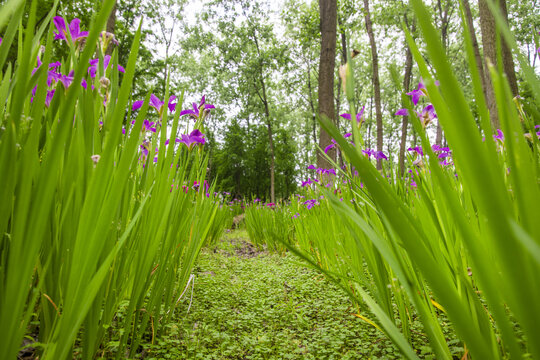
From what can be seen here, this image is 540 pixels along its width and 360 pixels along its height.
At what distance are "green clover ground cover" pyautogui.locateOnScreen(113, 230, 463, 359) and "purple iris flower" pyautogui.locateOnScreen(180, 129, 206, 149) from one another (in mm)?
734

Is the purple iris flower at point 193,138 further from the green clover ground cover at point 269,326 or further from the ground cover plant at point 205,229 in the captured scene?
the green clover ground cover at point 269,326

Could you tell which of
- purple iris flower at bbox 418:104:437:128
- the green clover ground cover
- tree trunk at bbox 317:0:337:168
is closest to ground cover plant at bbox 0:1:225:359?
the green clover ground cover

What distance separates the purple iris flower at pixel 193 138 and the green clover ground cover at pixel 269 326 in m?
0.73

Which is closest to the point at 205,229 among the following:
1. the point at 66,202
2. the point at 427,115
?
the point at 66,202

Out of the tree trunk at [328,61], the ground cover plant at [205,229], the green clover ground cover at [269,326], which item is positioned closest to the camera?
the ground cover plant at [205,229]

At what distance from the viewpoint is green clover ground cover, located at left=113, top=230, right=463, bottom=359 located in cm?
105

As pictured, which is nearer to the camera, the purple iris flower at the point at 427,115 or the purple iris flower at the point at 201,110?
the purple iris flower at the point at 427,115

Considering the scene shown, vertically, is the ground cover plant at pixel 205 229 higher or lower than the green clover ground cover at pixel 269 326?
higher

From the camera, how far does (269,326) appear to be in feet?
4.50

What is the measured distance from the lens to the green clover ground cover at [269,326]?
105 centimetres

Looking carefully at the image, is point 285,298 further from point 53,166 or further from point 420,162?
point 53,166

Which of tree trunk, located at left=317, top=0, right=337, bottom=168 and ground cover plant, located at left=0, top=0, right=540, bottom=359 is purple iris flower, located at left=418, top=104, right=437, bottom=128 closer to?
ground cover plant, located at left=0, top=0, right=540, bottom=359

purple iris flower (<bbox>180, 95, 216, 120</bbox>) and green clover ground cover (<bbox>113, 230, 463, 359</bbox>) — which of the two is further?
purple iris flower (<bbox>180, 95, 216, 120</bbox>)

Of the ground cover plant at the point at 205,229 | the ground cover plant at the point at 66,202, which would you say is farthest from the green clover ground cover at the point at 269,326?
the ground cover plant at the point at 66,202
